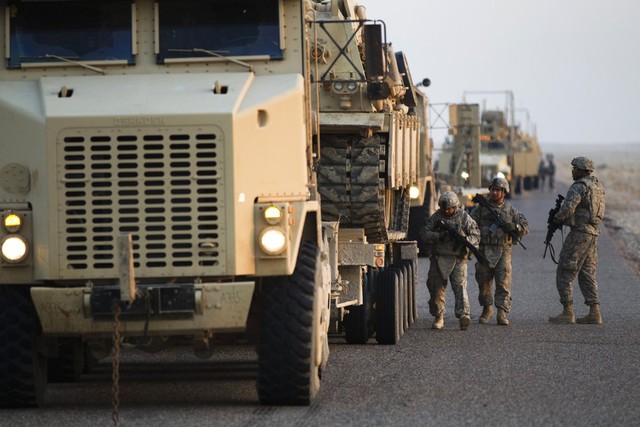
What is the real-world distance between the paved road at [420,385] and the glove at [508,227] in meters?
1.12

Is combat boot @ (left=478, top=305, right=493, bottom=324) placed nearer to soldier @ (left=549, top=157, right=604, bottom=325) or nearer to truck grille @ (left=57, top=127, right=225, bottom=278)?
soldier @ (left=549, top=157, right=604, bottom=325)

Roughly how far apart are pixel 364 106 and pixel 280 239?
4.84 meters

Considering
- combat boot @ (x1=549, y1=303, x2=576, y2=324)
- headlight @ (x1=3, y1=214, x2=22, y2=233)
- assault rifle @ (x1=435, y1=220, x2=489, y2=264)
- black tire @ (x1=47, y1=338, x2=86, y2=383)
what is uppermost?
headlight @ (x1=3, y1=214, x2=22, y2=233)

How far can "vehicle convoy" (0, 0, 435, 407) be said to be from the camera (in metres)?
11.0

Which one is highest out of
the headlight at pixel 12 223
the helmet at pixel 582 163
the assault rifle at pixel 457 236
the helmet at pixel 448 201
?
the helmet at pixel 582 163

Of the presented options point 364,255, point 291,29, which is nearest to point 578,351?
point 364,255

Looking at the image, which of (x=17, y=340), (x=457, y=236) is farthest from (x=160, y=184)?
(x=457, y=236)

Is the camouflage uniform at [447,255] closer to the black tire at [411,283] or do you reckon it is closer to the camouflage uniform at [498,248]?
the black tire at [411,283]

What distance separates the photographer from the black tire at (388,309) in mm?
16359

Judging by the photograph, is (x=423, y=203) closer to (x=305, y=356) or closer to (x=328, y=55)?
(x=328, y=55)

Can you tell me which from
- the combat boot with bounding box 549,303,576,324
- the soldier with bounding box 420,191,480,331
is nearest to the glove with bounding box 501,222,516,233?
the soldier with bounding box 420,191,480,331

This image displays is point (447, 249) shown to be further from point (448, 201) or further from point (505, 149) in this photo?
A: point (505, 149)

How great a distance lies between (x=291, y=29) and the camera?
39.9 feet

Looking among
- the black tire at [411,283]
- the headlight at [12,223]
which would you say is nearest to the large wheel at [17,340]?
the headlight at [12,223]
